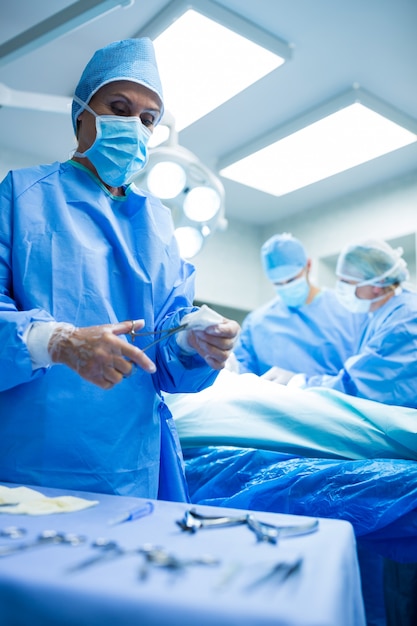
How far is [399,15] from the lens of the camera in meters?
2.49

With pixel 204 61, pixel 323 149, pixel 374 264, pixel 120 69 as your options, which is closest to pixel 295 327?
pixel 374 264

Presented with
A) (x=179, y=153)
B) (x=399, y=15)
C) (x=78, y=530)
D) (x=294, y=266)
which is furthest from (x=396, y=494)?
(x=399, y=15)

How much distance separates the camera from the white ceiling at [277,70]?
2.49 metres

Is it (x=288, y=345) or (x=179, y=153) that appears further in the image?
(x=288, y=345)

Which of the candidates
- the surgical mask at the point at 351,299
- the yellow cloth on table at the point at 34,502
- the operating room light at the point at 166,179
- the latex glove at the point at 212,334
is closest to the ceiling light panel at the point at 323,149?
the surgical mask at the point at 351,299

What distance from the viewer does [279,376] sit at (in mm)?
2746

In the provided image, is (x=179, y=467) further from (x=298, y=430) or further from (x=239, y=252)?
(x=239, y=252)

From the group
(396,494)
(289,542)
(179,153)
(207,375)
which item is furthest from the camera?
(179,153)

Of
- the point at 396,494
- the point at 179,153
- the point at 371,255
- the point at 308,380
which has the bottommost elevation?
the point at 396,494

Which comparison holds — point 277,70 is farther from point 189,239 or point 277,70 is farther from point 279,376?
point 279,376

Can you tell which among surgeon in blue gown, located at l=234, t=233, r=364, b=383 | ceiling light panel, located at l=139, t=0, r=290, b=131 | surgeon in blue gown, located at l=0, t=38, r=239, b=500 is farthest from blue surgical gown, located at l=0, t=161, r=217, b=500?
surgeon in blue gown, located at l=234, t=233, r=364, b=383

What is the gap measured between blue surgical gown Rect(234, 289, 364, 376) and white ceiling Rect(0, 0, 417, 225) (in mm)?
1118

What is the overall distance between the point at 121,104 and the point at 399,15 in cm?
168

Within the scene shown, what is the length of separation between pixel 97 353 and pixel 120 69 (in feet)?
2.61
